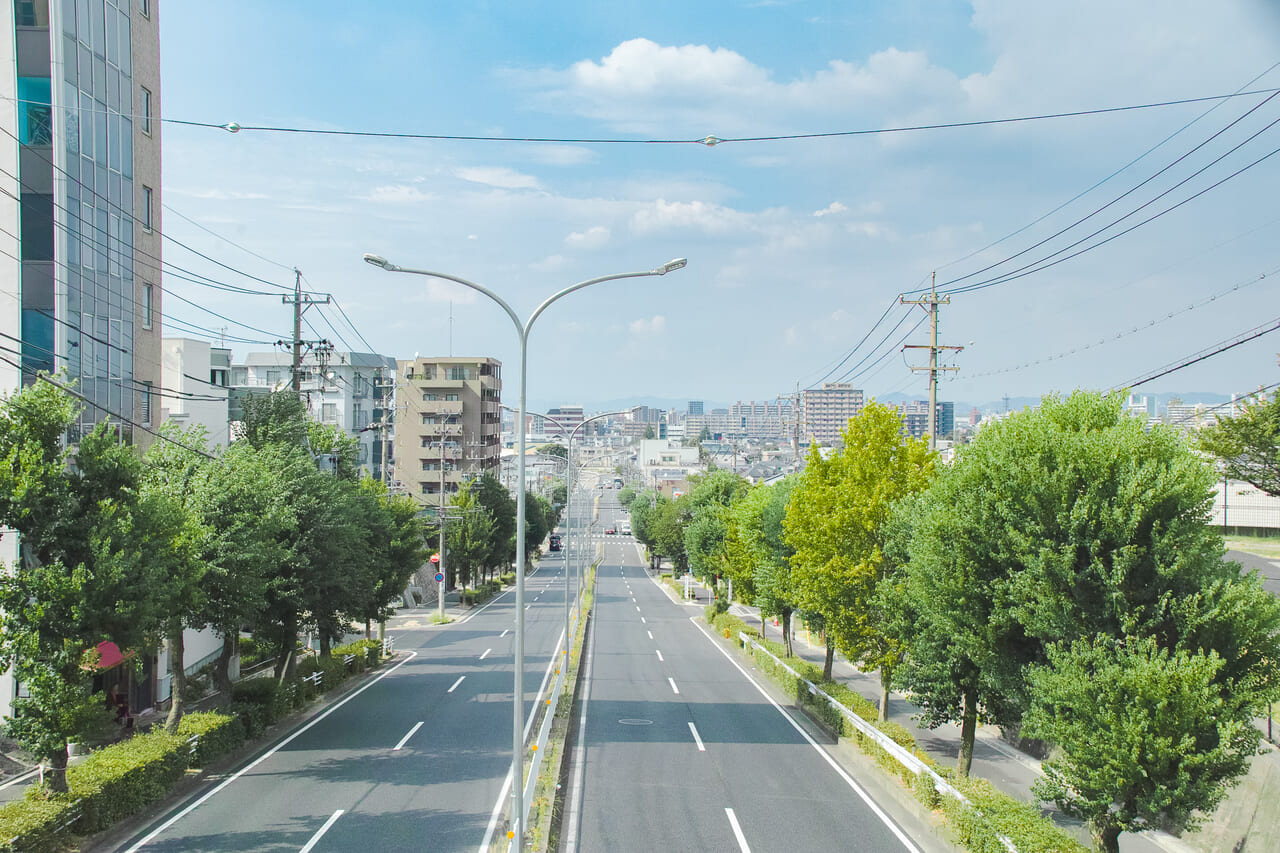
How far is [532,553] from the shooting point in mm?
114438

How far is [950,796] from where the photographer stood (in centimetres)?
1584

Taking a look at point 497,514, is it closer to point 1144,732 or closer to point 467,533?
point 467,533

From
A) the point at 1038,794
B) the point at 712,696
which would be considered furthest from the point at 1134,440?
the point at 712,696

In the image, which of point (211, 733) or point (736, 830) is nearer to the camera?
point (736, 830)

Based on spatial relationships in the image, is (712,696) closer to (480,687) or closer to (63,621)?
(480,687)

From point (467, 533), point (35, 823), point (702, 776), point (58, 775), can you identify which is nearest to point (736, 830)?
point (702, 776)

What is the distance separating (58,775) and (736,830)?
462 inches

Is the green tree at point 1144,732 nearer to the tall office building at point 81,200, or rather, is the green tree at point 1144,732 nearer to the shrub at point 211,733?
the shrub at point 211,733

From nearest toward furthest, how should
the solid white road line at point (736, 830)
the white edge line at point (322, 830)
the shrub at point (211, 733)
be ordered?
the white edge line at point (322, 830)
the solid white road line at point (736, 830)
the shrub at point (211, 733)

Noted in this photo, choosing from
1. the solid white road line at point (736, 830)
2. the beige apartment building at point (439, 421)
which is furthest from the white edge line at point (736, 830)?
the beige apartment building at point (439, 421)

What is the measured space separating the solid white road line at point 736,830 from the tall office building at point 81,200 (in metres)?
17.1

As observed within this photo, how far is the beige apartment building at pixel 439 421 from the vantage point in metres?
94.1

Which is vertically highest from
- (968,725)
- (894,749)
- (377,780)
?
(968,725)

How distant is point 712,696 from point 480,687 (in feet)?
28.0
